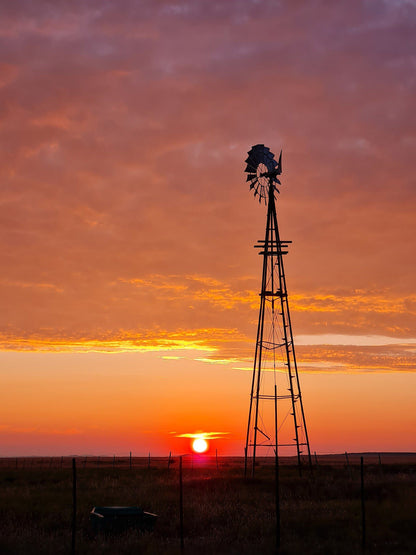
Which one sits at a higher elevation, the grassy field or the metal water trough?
the metal water trough

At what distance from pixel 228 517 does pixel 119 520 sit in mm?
5345

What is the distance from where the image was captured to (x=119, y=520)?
26531 mm

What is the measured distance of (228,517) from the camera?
1164 inches

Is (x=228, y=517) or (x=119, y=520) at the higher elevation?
(x=119, y=520)

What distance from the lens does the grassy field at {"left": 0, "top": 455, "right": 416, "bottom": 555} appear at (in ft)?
77.1

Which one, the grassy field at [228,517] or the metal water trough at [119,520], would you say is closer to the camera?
the grassy field at [228,517]

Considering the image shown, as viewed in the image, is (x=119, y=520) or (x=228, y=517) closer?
(x=119, y=520)

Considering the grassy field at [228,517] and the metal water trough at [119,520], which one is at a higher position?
the metal water trough at [119,520]

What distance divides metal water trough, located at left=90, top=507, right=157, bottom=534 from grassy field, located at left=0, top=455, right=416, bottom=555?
598mm

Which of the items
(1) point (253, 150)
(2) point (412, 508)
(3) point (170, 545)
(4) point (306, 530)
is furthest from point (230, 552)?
(1) point (253, 150)

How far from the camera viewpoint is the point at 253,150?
49406mm

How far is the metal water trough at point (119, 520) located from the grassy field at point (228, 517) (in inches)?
23.5

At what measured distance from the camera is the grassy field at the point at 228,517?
23.5 metres

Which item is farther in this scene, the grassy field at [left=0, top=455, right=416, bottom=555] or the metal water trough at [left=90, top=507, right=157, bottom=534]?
the metal water trough at [left=90, top=507, right=157, bottom=534]
